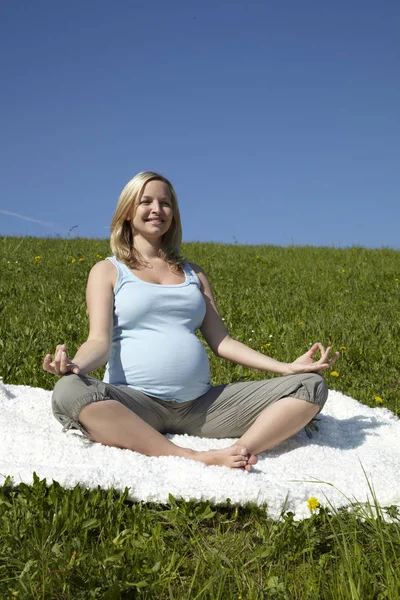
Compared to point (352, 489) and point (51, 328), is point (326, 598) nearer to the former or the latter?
point (352, 489)

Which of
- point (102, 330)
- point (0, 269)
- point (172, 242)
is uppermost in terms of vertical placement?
point (172, 242)

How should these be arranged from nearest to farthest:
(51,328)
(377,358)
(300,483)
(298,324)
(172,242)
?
1. (300,483)
2. (172,242)
3. (377,358)
4. (51,328)
5. (298,324)

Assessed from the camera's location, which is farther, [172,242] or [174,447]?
[172,242]

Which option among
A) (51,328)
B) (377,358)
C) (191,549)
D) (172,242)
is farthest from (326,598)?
(51,328)

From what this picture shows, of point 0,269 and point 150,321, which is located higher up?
point 150,321

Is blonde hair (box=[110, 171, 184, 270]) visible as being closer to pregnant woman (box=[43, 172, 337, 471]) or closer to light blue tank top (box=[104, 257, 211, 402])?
pregnant woman (box=[43, 172, 337, 471])

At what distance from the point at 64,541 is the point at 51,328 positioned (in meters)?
4.09

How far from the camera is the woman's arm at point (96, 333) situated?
3520 mm

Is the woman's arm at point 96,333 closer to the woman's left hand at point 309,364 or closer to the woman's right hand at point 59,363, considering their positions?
the woman's right hand at point 59,363

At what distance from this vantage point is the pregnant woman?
3699 millimetres

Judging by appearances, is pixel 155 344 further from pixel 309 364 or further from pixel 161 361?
pixel 309 364

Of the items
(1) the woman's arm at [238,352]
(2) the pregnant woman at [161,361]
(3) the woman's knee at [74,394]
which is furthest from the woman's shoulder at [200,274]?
(3) the woman's knee at [74,394]

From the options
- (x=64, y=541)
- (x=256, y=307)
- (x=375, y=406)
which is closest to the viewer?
(x=64, y=541)

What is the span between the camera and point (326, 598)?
2.39m
